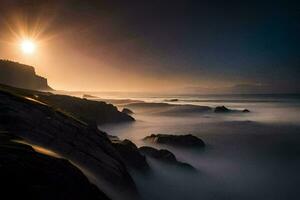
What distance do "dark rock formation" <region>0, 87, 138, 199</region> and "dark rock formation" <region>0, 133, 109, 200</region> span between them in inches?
89.8

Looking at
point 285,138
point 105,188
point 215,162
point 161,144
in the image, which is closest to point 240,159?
point 215,162

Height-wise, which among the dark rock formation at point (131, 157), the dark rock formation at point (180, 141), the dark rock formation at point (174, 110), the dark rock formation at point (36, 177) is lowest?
the dark rock formation at point (174, 110)

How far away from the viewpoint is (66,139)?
14.4 metres

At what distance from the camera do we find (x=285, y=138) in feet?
157

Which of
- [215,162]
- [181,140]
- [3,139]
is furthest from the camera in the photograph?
[181,140]

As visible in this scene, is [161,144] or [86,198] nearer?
[86,198]

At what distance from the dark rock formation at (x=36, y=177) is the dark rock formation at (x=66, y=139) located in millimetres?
2282

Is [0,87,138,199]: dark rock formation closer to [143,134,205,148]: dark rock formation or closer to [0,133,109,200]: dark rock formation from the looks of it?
[0,133,109,200]: dark rock formation

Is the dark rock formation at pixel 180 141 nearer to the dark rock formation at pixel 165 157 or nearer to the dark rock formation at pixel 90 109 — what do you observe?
the dark rock formation at pixel 165 157

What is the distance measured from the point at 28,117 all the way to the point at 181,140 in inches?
966

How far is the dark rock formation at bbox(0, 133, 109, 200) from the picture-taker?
26.0 ft

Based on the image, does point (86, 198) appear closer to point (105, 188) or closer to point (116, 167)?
point (105, 188)

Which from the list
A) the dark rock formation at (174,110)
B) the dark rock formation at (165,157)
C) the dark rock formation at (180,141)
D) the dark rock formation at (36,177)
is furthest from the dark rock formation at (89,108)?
the dark rock formation at (174,110)

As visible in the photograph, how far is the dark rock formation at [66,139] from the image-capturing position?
42.0 feet
